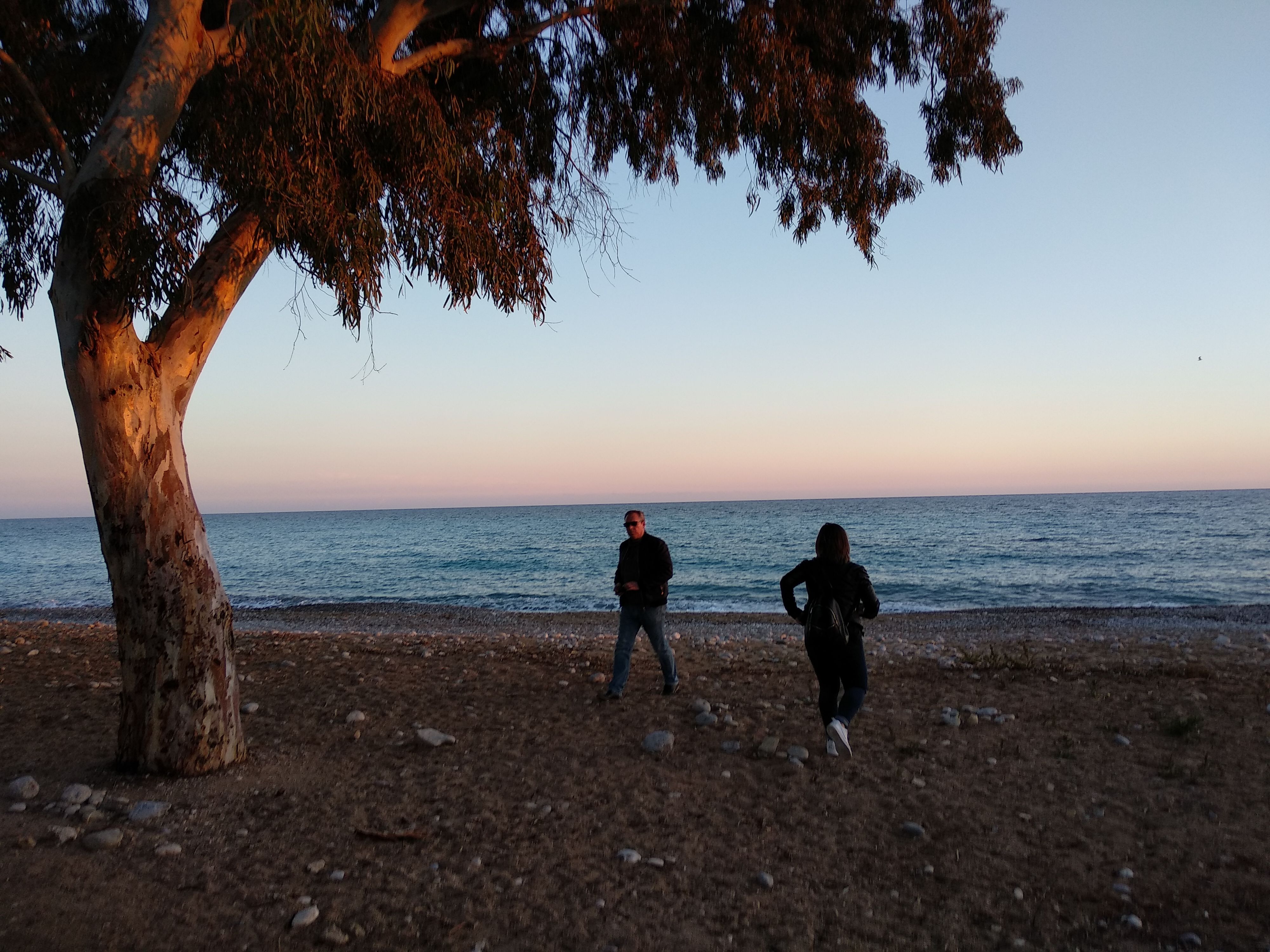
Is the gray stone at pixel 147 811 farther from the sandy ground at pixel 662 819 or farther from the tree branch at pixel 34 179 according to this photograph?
the tree branch at pixel 34 179

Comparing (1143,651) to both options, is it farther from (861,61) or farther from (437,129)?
(437,129)

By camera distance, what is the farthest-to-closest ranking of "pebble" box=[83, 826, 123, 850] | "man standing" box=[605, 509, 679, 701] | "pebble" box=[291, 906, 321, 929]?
"man standing" box=[605, 509, 679, 701], "pebble" box=[83, 826, 123, 850], "pebble" box=[291, 906, 321, 929]

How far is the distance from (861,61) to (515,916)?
8.96 m

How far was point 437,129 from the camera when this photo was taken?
6.09m

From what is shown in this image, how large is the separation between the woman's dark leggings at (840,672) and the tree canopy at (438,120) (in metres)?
3.92

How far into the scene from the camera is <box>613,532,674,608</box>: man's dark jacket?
803cm

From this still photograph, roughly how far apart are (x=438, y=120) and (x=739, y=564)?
33.4 m

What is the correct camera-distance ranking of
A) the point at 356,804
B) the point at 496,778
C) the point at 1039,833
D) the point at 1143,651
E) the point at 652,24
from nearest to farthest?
1. the point at 1039,833
2. the point at 356,804
3. the point at 496,778
4. the point at 652,24
5. the point at 1143,651

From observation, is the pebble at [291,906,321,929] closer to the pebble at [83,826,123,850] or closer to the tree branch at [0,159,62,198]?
the pebble at [83,826,123,850]

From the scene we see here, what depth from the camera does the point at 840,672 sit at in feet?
21.6

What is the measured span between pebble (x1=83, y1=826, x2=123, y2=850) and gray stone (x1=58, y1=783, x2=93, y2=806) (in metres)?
0.65

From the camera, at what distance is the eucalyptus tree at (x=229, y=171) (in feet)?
17.5

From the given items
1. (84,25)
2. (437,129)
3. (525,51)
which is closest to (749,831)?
(437,129)

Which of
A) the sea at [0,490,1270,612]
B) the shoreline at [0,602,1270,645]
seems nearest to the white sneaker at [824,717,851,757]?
the shoreline at [0,602,1270,645]
